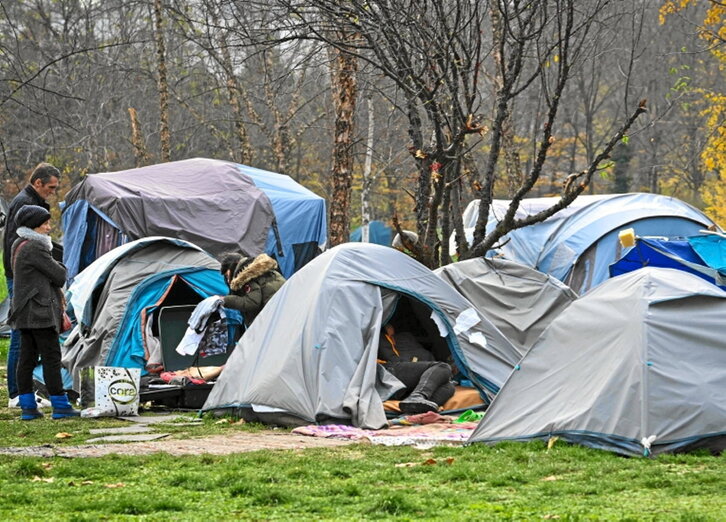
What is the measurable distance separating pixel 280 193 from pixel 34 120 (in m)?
13.3

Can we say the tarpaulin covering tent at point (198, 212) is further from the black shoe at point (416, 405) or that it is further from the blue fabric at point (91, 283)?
the black shoe at point (416, 405)

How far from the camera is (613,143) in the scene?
1025cm

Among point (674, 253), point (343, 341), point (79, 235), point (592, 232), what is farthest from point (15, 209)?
point (592, 232)

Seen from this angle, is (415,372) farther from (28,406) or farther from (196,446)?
(28,406)

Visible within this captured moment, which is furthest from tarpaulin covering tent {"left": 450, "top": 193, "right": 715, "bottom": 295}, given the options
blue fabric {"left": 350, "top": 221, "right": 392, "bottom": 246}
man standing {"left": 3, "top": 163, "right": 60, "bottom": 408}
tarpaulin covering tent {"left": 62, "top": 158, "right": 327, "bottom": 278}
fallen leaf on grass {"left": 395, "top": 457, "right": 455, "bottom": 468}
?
blue fabric {"left": 350, "top": 221, "right": 392, "bottom": 246}

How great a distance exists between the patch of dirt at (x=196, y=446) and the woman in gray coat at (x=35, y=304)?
1.77 m

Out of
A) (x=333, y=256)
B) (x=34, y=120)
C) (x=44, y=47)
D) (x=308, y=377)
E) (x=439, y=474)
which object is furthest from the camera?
(x=34, y=120)

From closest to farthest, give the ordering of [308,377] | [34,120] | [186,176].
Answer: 1. [308,377]
2. [186,176]
3. [34,120]

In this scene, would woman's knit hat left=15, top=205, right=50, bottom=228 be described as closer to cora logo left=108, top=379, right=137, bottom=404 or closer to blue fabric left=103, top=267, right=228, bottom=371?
cora logo left=108, top=379, right=137, bottom=404

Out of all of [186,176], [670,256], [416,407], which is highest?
[186,176]

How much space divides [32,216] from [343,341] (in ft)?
9.39

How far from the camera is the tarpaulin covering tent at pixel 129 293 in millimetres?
11164

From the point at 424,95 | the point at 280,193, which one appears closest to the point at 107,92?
the point at 280,193

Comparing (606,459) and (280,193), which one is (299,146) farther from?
(606,459)
